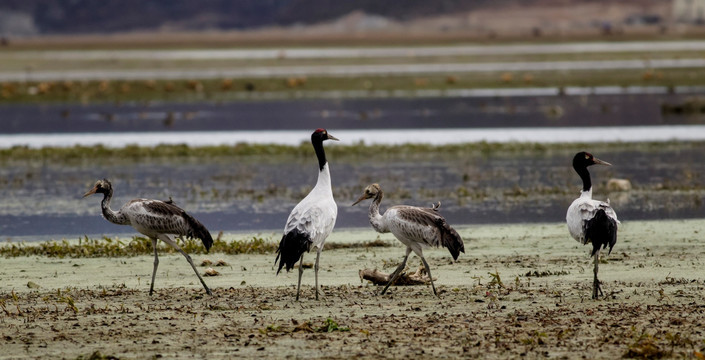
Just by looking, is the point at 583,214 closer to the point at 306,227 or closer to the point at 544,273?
the point at 544,273

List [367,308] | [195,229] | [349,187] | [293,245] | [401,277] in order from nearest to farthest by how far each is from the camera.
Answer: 1. [367,308]
2. [293,245]
3. [195,229]
4. [401,277]
5. [349,187]

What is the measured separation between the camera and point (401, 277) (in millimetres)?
12922

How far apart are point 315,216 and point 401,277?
142 cm

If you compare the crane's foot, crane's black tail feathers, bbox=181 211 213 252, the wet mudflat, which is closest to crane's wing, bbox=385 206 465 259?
the wet mudflat

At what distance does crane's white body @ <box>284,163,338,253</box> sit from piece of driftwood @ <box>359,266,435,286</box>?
2.56 feet

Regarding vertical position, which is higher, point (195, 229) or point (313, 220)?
point (313, 220)

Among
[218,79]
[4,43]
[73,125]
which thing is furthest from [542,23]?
[73,125]

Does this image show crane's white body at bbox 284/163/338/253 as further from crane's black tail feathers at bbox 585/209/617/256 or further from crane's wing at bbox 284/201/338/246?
crane's black tail feathers at bbox 585/209/617/256

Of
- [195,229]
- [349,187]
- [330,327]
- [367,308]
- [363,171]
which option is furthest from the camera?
[363,171]

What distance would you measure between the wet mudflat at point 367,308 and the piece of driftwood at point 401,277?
13 cm

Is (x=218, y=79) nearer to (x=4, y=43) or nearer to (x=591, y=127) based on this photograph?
(x=591, y=127)

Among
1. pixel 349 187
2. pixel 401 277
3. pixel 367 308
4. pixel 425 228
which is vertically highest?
pixel 425 228

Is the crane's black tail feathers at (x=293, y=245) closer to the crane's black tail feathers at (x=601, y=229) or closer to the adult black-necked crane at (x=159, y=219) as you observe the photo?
the adult black-necked crane at (x=159, y=219)

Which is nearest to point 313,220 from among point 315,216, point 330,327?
point 315,216
